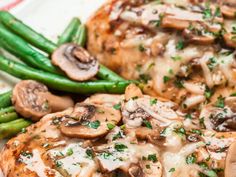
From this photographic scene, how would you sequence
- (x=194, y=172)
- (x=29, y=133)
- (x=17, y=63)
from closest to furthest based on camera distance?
(x=194, y=172)
(x=29, y=133)
(x=17, y=63)

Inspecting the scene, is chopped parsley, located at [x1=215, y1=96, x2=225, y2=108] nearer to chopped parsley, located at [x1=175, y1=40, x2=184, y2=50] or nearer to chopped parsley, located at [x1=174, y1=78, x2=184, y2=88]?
chopped parsley, located at [x1=174, y1=78, x2=184, y2=88]

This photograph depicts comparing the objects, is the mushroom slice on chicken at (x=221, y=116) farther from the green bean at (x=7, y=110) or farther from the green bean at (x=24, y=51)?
the green bean at (x=7, y=110)

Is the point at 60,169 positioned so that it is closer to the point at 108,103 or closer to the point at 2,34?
the point at 108,103

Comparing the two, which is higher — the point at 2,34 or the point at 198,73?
the point at 2,34

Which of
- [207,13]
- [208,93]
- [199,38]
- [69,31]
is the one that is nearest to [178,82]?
[208,93]

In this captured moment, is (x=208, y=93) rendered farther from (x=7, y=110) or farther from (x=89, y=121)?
(x=7, y=110)

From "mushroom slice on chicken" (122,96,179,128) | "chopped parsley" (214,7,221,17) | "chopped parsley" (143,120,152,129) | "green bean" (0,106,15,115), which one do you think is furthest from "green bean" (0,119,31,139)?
"chopped parsley" (214,7,221,17)

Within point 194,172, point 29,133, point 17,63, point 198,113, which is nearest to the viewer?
point 194,172

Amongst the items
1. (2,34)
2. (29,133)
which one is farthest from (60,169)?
(2,34)
